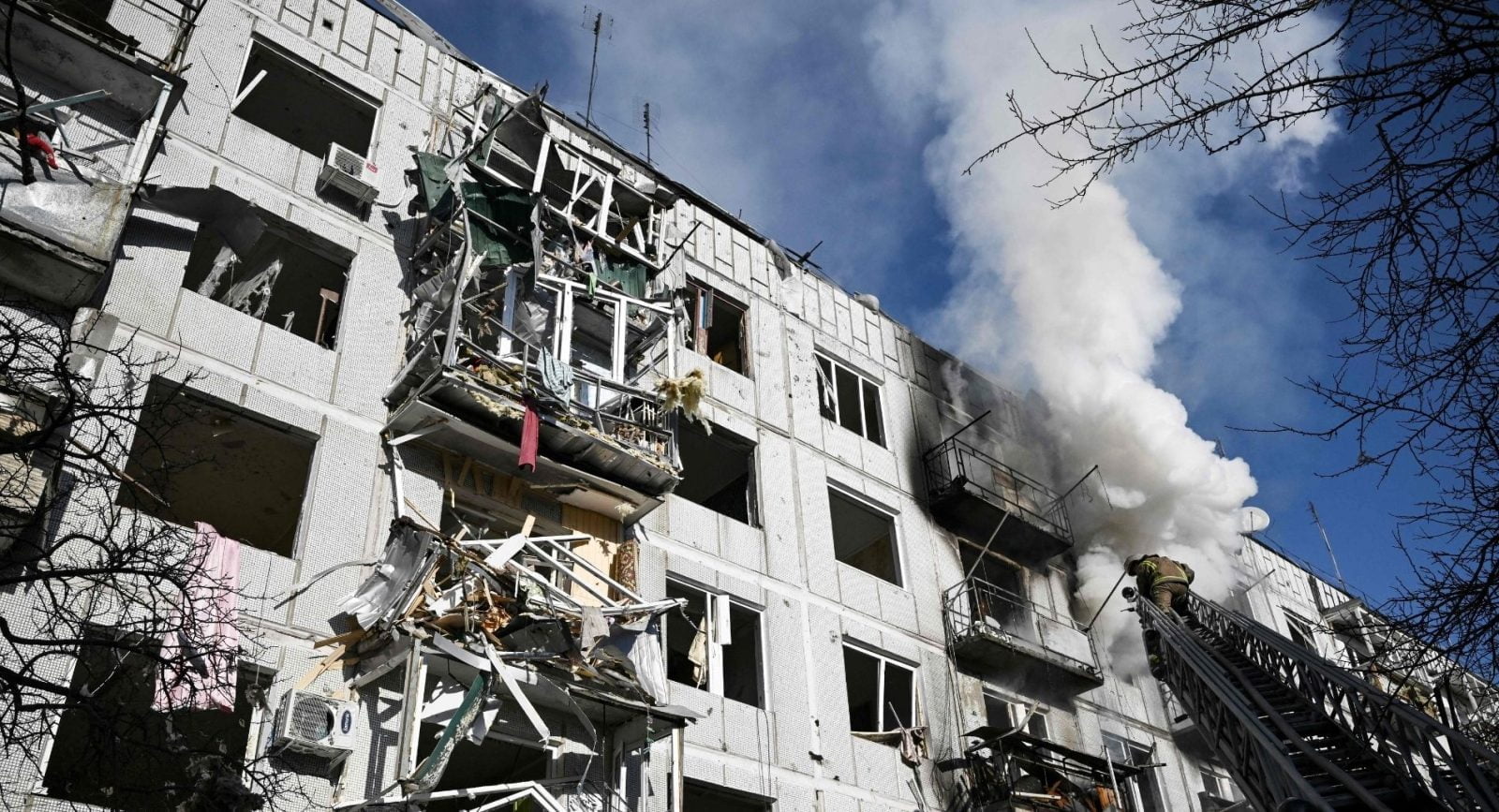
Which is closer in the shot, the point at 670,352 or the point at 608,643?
the point at 608,643

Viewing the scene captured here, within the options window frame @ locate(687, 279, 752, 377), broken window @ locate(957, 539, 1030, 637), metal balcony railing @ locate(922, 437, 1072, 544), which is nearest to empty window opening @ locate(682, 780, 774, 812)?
broken window @ locate(957, 539, 1030, 637)

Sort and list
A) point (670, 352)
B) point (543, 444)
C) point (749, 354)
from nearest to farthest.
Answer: point (543, 444)
point (670, 352)
point (749, 354)

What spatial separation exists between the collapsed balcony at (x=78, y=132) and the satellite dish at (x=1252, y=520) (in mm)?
27681

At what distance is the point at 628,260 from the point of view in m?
18.7

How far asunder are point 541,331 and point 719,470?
5848mm

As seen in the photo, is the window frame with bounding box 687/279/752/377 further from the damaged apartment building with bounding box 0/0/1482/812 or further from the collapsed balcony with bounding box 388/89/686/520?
the collapsed balcony with bounding box 388/89/686/520

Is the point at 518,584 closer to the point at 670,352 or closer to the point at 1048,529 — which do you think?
the point at 670,352

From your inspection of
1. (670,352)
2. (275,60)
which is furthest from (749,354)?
(275,60)

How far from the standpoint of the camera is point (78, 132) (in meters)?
13.3

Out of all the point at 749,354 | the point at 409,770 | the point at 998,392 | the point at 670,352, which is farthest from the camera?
the point at 998,392

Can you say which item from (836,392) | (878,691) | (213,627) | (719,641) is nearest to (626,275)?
(836,392)

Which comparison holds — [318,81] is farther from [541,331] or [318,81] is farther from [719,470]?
[719,470]

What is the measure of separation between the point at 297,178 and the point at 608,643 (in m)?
8.21

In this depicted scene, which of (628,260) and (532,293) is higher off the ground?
(628,260)
